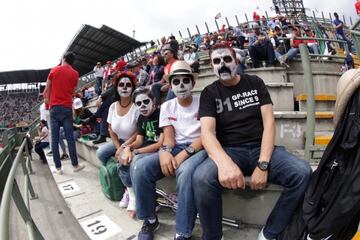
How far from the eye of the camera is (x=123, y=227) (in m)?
2.65

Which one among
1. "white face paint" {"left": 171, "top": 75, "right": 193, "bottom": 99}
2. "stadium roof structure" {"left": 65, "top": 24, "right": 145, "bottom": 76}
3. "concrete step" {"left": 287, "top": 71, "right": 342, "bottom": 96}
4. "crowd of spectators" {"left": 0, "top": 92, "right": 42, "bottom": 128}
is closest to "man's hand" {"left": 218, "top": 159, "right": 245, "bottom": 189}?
"white face paint" {"left": 171, "top": 75, "right": 193, "bottom": 99}

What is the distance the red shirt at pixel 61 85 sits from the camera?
432 centimetres

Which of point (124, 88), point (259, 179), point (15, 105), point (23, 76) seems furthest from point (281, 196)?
point (15, 105)

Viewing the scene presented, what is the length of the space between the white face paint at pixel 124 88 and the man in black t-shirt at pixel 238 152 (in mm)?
1399

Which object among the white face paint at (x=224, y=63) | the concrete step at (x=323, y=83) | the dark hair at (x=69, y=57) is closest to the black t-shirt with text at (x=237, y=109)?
the white face paint at (x=224, y=63)

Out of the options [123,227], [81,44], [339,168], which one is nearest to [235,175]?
[339,168]

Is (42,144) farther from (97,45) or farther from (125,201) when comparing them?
(97,45)

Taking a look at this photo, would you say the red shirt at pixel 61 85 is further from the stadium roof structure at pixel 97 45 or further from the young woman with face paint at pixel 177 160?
the stadium roof structure at pixel 97 45

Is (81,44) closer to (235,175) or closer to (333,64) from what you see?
(333,64)

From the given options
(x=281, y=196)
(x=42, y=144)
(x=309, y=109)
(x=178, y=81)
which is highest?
(x=178, y=81)

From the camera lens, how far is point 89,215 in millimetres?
3016

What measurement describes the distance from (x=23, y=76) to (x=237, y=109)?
151 ft

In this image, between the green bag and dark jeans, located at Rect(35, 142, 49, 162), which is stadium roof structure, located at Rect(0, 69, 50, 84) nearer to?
dark jeans, located at Rect(35, 142, 49, 162)

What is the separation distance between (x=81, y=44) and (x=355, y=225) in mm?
30739
